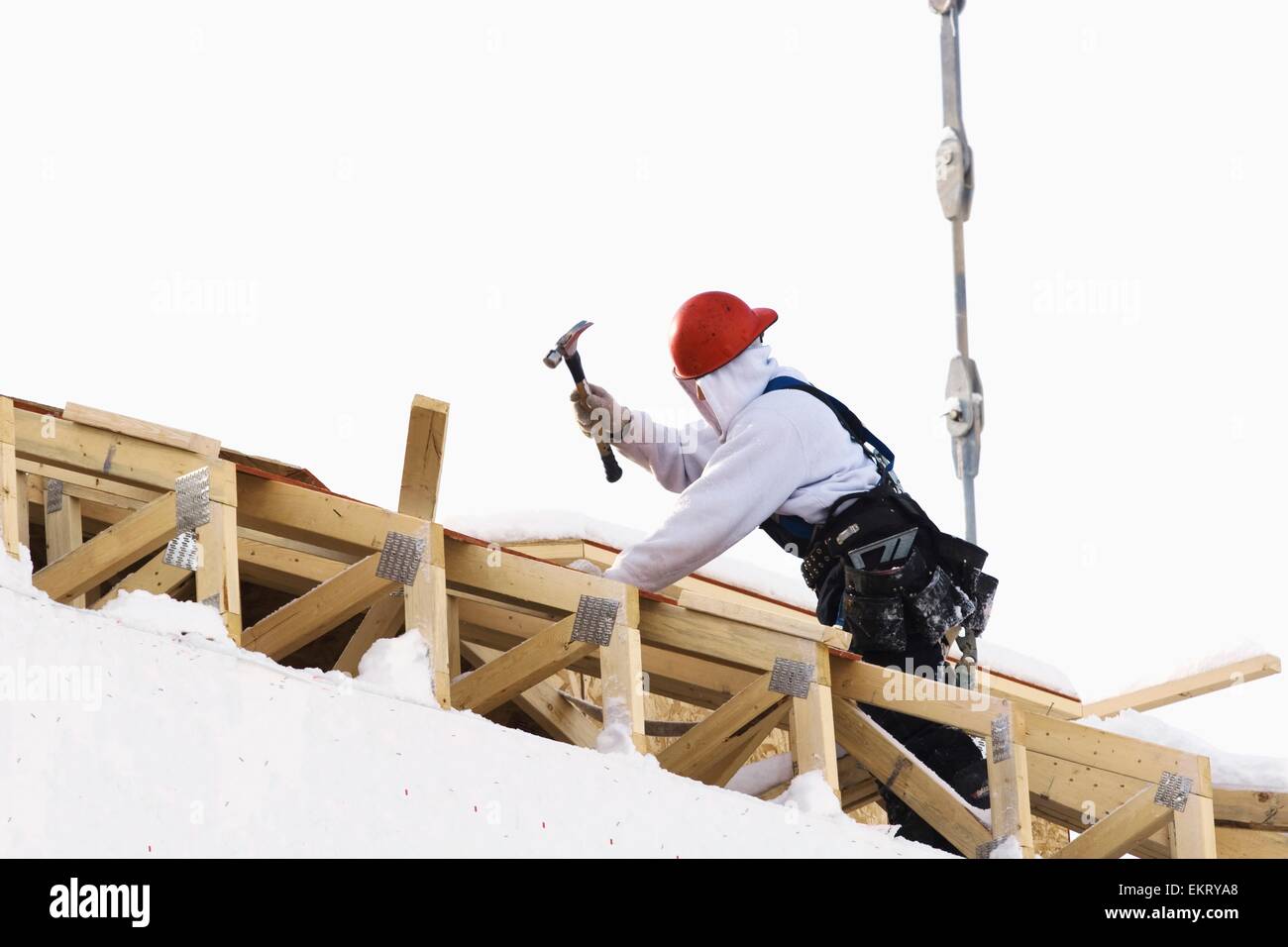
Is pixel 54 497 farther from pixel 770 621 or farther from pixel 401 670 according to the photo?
pixel 770 621

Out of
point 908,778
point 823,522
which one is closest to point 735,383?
point 823,522

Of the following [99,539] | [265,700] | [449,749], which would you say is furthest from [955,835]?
[99,539]

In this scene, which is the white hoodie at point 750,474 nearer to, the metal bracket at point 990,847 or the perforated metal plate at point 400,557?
the perforated metal plate at point 400,557

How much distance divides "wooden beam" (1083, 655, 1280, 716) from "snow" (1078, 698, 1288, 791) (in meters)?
1.24

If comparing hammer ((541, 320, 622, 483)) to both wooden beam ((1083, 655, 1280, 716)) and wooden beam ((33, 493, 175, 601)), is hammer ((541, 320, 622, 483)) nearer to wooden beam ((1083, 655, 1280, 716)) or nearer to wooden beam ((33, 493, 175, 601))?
wooden beam ((33, 493, 175, 601))

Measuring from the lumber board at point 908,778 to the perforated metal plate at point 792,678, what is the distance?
17.0 inches

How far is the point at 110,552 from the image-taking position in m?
6.01

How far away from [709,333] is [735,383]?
23 cm

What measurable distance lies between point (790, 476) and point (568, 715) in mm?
1313

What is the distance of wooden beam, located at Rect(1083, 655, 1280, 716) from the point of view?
8922mm

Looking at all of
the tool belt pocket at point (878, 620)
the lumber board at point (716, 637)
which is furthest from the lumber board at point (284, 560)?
the tool belt pocket at point (878, 620)

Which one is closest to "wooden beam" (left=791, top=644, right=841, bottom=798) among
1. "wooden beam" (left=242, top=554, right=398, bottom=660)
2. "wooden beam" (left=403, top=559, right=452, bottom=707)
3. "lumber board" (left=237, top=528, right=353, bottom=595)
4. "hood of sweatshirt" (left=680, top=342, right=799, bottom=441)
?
"hood of sweatshirt" (left=680, top=342, right=799, bottom=441)
